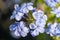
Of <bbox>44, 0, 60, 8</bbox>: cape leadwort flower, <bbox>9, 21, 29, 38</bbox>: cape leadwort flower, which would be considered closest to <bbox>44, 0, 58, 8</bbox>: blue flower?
<bbox>44, 0, 60, 8</bbox>: cape leadwort flower

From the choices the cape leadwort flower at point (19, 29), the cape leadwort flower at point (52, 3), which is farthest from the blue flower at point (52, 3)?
the cape leadwort flower at point (19, 29)

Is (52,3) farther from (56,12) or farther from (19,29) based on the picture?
(19,29)

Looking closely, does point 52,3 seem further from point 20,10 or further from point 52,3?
point 20,10

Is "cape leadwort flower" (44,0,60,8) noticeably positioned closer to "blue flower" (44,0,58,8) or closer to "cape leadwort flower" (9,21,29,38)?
"blue flower" (44,0,58,8)

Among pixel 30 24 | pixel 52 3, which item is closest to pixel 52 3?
pixel 52 3

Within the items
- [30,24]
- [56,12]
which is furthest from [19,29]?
[56,12]
